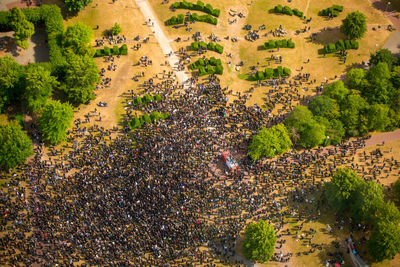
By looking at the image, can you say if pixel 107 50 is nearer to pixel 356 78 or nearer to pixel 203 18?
pixel 203 18

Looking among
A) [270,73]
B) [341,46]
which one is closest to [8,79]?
[270,73]

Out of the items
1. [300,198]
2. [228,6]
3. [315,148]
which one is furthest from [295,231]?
[228,6]

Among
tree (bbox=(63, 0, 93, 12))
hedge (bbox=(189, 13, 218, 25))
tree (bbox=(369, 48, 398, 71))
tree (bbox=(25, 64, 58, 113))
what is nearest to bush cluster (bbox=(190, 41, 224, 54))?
hedge (bbox=(189, 13, 218, 25))

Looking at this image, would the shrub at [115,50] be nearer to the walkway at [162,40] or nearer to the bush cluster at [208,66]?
the walkway at [162,40]

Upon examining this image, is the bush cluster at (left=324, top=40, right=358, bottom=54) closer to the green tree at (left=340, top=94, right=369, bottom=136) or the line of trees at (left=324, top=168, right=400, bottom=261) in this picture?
the green tree at (left=340, top=94, right=369, bottom=136)

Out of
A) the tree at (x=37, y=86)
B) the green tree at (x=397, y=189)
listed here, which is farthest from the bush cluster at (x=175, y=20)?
the green tree at (x=397, y=189)

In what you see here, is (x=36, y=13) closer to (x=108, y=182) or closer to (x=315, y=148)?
(x=108, y=182)
